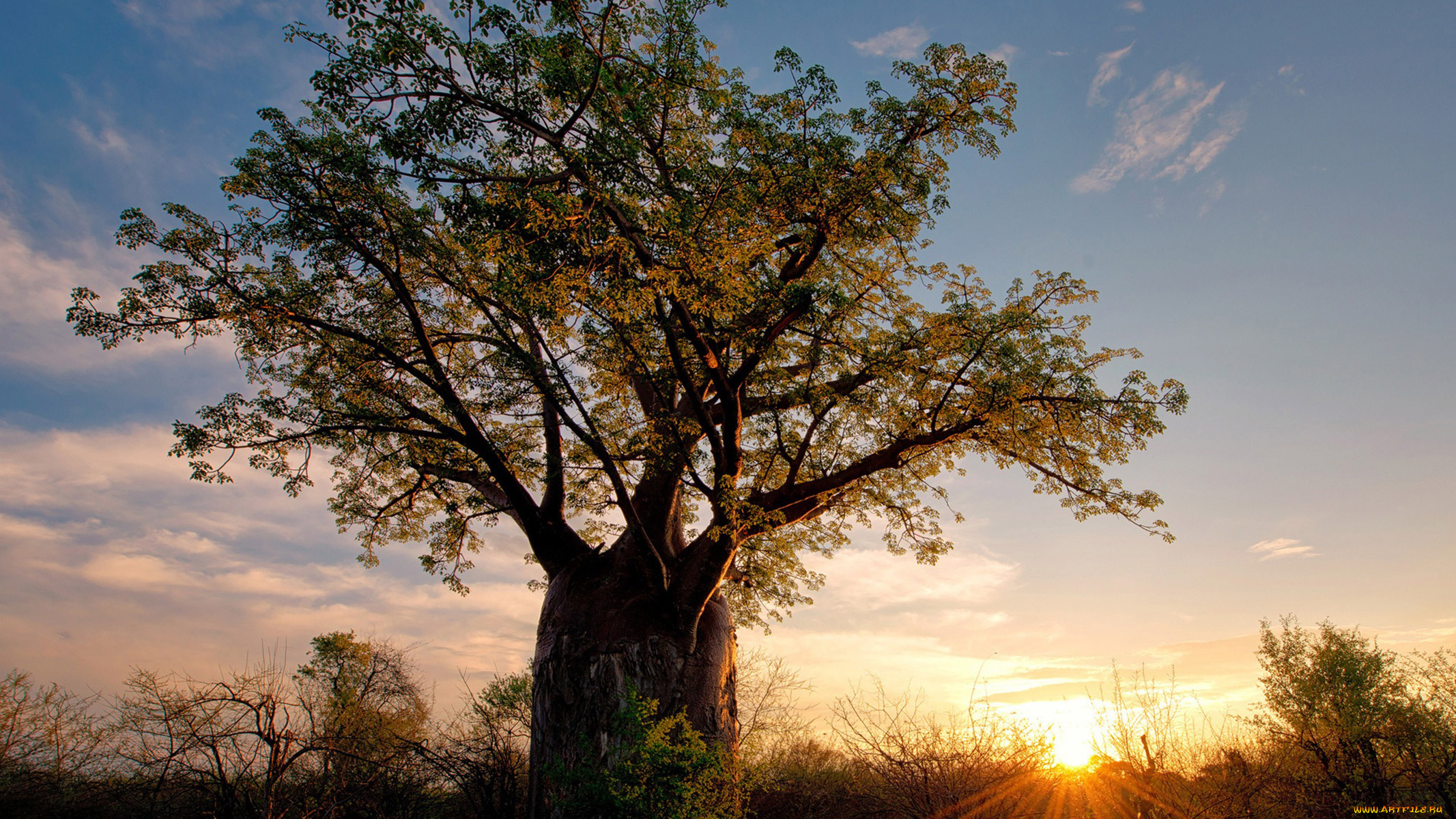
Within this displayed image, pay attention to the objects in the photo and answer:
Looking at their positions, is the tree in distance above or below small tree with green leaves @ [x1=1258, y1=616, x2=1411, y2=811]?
above

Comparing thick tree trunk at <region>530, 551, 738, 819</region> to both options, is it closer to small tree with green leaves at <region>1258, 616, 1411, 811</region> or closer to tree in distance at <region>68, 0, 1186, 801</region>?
tree in distance at <region>68, 0, 1186, 801</region>

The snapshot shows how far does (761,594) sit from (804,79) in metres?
8.36

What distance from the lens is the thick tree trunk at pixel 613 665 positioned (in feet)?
24.1

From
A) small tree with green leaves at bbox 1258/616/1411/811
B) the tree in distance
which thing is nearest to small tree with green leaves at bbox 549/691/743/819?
the tree in distance

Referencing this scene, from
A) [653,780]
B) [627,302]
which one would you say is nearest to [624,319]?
[627,302]

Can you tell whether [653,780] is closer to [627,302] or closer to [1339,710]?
[627,302]

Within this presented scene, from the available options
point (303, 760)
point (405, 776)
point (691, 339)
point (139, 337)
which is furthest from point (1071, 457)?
point (139, 337)

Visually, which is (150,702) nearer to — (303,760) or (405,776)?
(303,760)

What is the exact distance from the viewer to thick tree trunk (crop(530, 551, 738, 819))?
7.35m

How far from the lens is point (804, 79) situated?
23.6ft

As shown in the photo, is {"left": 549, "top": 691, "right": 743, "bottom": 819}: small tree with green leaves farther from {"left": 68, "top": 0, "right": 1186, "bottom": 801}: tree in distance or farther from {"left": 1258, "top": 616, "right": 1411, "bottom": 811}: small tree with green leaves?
{"left": 1258, "top": 616, "right": 1411, "bottom": 811}: small tree with green leaves

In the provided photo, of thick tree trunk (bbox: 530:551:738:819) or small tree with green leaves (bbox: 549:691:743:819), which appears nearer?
small tree with green leaves (bbox: 549:691:743:819)

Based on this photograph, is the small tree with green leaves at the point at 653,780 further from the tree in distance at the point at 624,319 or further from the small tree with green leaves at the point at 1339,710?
the small tree with green leaves at the point at 1339,710

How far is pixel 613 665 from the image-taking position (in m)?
7.56
